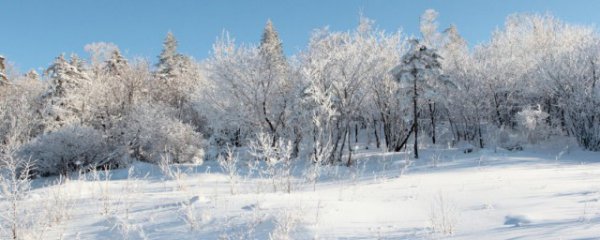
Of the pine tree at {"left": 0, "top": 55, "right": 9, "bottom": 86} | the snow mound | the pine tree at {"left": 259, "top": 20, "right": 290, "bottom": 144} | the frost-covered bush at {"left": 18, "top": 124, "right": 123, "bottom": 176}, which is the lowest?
the snow mound

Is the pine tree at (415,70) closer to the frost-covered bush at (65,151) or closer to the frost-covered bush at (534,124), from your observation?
the frost-covered bush at (534,124)

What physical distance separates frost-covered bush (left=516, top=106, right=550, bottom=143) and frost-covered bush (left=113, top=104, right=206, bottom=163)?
19.8 meters

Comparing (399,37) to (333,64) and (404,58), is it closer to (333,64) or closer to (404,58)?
(404,58)

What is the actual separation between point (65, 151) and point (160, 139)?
506 centimetres

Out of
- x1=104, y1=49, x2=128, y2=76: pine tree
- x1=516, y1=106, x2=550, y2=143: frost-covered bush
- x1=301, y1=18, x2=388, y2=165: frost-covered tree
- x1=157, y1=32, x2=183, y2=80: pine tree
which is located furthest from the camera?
x1=157, y1=32, x2=183, y2=80: pine tree

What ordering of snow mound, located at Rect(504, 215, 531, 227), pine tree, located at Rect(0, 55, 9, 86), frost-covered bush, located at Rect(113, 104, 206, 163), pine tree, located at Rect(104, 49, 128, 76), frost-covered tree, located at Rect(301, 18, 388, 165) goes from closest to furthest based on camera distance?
snow mound, located at Rect(504, 215, 531, 227), frost-covered tree, located at Rect(301, 18, 388, 165), frost-covered bush, located at Rect(113, 104, 206, 163), pine tree, located at Rect(104, 49, 128, 76), pine tree, located at Rect(0, 55, 9, 86)

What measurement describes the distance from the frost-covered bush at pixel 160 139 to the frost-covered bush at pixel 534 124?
1978cm

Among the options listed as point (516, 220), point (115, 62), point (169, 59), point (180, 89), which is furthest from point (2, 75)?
point (516, 220)

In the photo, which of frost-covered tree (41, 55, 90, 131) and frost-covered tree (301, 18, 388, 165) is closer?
frost-covered tree (301, 18, 388, 165)

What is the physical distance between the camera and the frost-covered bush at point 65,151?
80.7 feet

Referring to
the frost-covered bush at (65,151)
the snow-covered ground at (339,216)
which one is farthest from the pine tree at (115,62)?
the snow-covered ground at (339,216)

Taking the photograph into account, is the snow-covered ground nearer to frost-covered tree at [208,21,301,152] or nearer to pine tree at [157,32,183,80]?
frost-covered tree at [208,21,301,152]

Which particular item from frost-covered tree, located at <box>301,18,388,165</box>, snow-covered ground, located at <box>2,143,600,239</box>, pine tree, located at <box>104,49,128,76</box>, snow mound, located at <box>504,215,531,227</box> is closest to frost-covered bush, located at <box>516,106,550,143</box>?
frost-covered tree, located at <box>301,18,388,165</box>

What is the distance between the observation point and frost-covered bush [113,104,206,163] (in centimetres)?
2676
